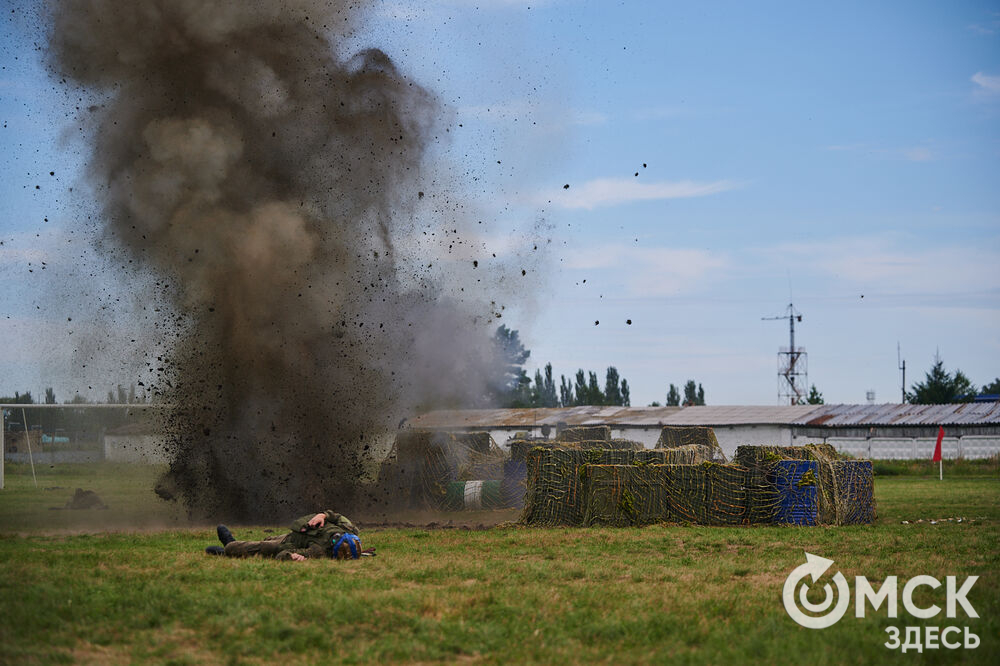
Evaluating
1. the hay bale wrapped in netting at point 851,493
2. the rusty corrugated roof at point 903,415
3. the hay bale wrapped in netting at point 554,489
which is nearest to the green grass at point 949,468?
the rusty corrugated roof at point 903,415

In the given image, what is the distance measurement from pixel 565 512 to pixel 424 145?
429 inches

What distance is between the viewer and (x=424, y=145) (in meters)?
28.2

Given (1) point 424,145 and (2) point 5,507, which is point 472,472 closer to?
(1) point 424,145

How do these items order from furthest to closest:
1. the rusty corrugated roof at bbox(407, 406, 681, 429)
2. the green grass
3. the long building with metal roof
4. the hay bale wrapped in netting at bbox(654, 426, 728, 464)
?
the rusty corrugated roof at bbox(407, 406, 681, 429) → the long building with metal roof → the green grass → the hay bale wrapped in netting at bbox(654, 426, 728, 464)

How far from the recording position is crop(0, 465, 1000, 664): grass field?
33.2 ft

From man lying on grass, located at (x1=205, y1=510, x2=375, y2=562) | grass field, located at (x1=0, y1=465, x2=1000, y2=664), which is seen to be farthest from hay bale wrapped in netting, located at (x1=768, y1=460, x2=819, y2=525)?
man lying on grass, located at (x1=205, y1=510, x2=375, y2=562)

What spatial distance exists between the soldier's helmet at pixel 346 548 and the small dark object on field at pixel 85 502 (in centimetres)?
1442

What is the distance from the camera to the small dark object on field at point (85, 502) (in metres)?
28.4

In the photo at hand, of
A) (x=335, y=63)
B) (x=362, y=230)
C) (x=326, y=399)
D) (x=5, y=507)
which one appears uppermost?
(x=335, y=63)

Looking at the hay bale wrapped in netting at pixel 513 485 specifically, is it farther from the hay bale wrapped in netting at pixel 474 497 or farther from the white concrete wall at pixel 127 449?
the white concrete wall at pixel 127 449

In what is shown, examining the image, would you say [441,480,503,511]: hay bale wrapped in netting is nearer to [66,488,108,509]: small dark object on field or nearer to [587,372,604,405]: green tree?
[66,488,108,509]: small dark object on field

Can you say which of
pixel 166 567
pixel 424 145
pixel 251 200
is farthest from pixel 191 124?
pixel 166 567

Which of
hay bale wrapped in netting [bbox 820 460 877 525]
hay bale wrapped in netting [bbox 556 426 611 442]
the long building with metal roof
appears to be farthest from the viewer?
the long building with metal roof

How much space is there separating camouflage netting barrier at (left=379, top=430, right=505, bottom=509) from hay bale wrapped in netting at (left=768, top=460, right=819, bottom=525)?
400 inches
